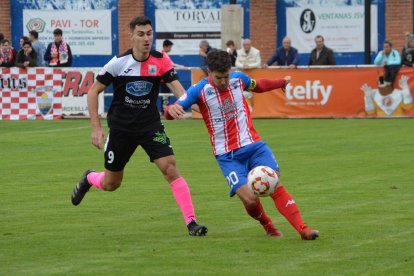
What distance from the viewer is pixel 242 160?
414 inches

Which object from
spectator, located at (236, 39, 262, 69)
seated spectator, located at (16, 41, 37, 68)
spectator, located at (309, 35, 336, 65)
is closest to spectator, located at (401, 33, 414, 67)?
spectator, located at (309, 35, 336, 65)

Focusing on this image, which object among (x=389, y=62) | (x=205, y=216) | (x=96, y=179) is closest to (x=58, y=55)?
(x=389, y=62)

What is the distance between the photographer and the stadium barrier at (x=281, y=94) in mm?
26953

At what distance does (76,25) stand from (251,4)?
5131 millimetres

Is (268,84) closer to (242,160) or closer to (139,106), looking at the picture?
(242,160)

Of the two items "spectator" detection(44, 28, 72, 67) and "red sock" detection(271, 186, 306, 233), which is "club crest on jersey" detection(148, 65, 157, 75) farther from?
"spectator" detection(44, 28, 72, 67)

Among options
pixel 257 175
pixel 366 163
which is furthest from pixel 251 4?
pixel 257 175

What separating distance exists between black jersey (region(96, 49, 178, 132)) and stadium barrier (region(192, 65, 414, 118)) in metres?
16.2

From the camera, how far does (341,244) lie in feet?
32.1

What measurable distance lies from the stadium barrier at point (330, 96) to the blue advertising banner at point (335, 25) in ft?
20.3

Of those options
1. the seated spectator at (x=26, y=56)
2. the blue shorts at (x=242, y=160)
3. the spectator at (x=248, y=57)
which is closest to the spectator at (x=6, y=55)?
the seated spectator at (x=26, y=56)

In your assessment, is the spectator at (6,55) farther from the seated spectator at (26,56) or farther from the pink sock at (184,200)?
the pink sock at (184,200)

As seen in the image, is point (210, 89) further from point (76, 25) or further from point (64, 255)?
point (76, 25)

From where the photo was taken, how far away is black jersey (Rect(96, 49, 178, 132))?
35.2ft
